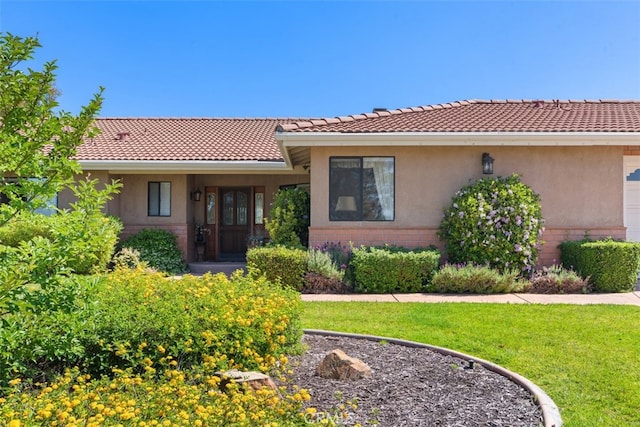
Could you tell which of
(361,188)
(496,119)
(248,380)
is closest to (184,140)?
(361,188)

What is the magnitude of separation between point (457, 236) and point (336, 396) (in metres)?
7.43

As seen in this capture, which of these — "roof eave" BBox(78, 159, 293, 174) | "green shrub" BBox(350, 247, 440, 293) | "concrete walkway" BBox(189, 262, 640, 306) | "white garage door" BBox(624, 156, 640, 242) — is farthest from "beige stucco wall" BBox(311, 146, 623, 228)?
"roof eave" BBox(78, 159, 293, 174)

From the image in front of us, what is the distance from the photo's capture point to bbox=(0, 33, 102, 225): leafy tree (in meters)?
3.32

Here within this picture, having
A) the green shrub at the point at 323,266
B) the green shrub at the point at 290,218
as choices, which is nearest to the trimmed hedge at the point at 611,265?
the green shrub at the point at 323,266

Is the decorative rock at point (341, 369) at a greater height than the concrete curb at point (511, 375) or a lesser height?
greater

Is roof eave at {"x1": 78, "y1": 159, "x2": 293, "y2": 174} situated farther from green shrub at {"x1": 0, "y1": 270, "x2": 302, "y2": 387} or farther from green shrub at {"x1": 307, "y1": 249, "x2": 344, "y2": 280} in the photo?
green shrub at {"x1": 0, "y1": 270, "x2": 302, "y2": 387}

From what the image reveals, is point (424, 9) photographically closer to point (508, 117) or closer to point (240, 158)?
point (508, 117)

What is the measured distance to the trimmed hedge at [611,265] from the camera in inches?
394

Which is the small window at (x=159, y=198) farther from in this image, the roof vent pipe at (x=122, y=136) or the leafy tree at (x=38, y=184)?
the leafy tree at (x=38, y=184)

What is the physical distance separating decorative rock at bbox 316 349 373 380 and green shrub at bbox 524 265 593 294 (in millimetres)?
7038

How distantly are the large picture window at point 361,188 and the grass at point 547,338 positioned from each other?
2963 mm

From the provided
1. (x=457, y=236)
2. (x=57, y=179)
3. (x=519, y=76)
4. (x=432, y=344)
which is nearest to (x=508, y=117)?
(x=519, y=76)

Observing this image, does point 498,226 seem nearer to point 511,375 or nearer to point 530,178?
point 530,178

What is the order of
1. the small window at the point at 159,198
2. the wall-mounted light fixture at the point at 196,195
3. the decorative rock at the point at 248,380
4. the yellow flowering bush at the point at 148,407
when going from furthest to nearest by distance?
the wall-mounted light fixture at the point at 196,195 → the small window at the point at 159,198 → the decorative rock at the point at 248,380 → the yellow flowering bush at the point at 148,407
